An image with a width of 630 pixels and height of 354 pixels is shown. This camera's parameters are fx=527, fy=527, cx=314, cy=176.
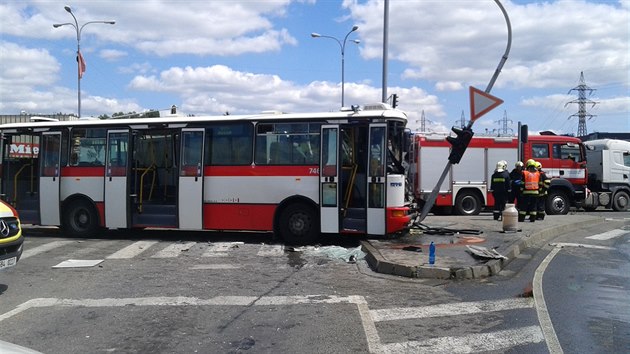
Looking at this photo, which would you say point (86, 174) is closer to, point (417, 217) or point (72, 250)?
point (72, 250)

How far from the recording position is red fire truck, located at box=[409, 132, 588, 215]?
18.4 metres

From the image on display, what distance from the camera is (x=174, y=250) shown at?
37.0 ft

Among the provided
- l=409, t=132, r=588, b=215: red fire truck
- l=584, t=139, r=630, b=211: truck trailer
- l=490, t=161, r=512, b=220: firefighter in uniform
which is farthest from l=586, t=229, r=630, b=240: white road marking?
l=584, t=139, r=630, b=211: truck trailer

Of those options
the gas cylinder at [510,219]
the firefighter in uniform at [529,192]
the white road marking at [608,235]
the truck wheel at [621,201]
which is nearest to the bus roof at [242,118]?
the gas cylinder at [510,219]

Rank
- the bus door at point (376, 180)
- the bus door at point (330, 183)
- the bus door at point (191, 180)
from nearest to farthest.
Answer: the bus door at point (376, 180) → the bus door at point (330, 183) → the bus door at point (191, 180)

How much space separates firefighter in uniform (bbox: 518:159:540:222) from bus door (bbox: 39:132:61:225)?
41.3 feet

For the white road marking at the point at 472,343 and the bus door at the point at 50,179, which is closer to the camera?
the white road marking at the point at 472,343

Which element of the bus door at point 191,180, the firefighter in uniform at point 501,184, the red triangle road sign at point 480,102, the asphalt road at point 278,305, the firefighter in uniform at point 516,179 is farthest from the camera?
the firefighter in uniform at point 501,184

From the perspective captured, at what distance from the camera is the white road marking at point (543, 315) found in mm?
5152

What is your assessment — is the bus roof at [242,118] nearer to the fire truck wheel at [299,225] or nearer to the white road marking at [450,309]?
the fire truck wheel at [299,225]

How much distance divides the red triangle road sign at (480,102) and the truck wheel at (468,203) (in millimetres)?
7538

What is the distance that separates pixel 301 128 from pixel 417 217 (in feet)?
12.4

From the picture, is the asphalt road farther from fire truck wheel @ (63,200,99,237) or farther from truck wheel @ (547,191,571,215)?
truck wheel @ (547,191,571,215)

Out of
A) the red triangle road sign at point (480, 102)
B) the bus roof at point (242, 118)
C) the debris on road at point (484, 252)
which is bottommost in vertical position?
the debris on road at point (484, 252)
